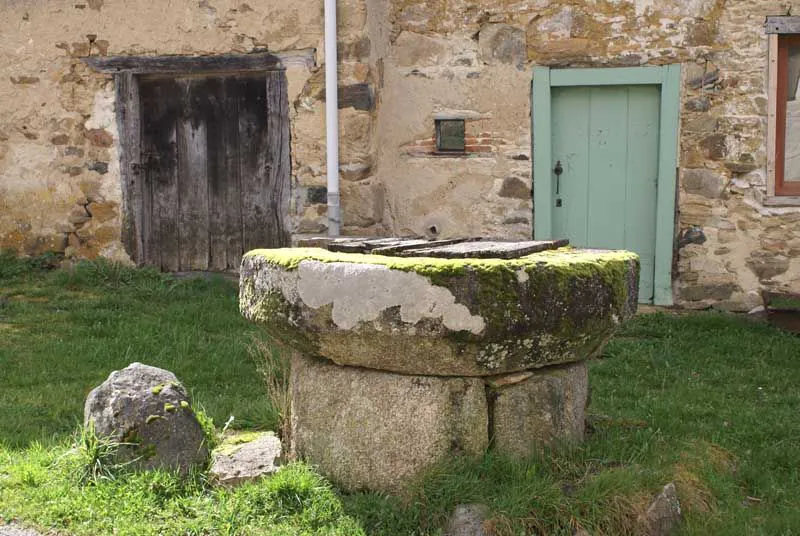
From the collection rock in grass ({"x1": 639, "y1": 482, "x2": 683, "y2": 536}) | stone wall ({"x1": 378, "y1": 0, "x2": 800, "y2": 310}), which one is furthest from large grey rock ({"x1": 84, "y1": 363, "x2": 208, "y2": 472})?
stone wall ({"x1": 378, "y1": 0, "x2": 800, "y2": 310})

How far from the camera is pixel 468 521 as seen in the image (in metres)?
3.24

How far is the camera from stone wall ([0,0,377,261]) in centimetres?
809

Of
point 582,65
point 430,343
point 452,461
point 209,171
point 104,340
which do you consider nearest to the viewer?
point 430,343

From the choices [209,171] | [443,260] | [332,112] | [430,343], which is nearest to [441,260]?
[443,260]

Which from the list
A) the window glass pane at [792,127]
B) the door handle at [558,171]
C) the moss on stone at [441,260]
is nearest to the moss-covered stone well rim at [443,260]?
the moss on stone at [441,260]

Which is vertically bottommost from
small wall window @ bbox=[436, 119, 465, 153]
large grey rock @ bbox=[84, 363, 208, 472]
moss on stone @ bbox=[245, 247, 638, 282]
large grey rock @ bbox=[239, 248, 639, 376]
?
large grey rock @ bbox=[84, 363, 208, 472]

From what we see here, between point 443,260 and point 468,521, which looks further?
point 443,260

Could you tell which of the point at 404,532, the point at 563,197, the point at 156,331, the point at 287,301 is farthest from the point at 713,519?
the point at 563,197

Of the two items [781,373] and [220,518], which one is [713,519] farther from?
[781,373]

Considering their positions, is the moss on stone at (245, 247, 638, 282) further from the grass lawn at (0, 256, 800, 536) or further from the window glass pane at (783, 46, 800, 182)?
the window glass pane at (783, 46, 800, 182)

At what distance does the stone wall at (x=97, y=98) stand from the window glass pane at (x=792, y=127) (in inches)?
138

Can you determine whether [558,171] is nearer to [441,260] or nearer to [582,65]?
[582,65]

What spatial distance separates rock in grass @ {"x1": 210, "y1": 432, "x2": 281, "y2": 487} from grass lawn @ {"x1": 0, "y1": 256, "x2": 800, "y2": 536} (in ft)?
0.30

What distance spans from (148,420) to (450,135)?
528 centimetres
